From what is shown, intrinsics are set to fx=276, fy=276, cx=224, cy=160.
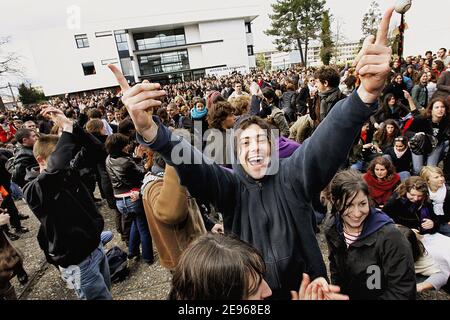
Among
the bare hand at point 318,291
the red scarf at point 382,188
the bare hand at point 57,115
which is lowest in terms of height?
the red scarf at point 382,188

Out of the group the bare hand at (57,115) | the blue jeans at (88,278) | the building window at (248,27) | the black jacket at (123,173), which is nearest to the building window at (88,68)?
the building window at (248,27)

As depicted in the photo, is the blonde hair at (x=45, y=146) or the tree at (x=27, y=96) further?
the tree at (x=27, y=96)

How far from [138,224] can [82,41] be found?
122ft

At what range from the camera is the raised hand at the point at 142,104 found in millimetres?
1089

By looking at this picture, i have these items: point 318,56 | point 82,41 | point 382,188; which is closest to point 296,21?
point 318,56

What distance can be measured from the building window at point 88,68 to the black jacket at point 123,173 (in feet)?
117

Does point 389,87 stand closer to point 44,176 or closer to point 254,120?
point 254,120

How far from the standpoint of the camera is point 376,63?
94cm

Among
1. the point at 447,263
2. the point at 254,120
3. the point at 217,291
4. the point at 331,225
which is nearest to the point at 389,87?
the point at 447,263

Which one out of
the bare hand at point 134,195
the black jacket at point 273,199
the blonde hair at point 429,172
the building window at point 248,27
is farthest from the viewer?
the building window at point 248,27

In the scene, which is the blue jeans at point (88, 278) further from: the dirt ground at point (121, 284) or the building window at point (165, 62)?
the building window at point (165, 62)

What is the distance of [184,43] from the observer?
3759cm
